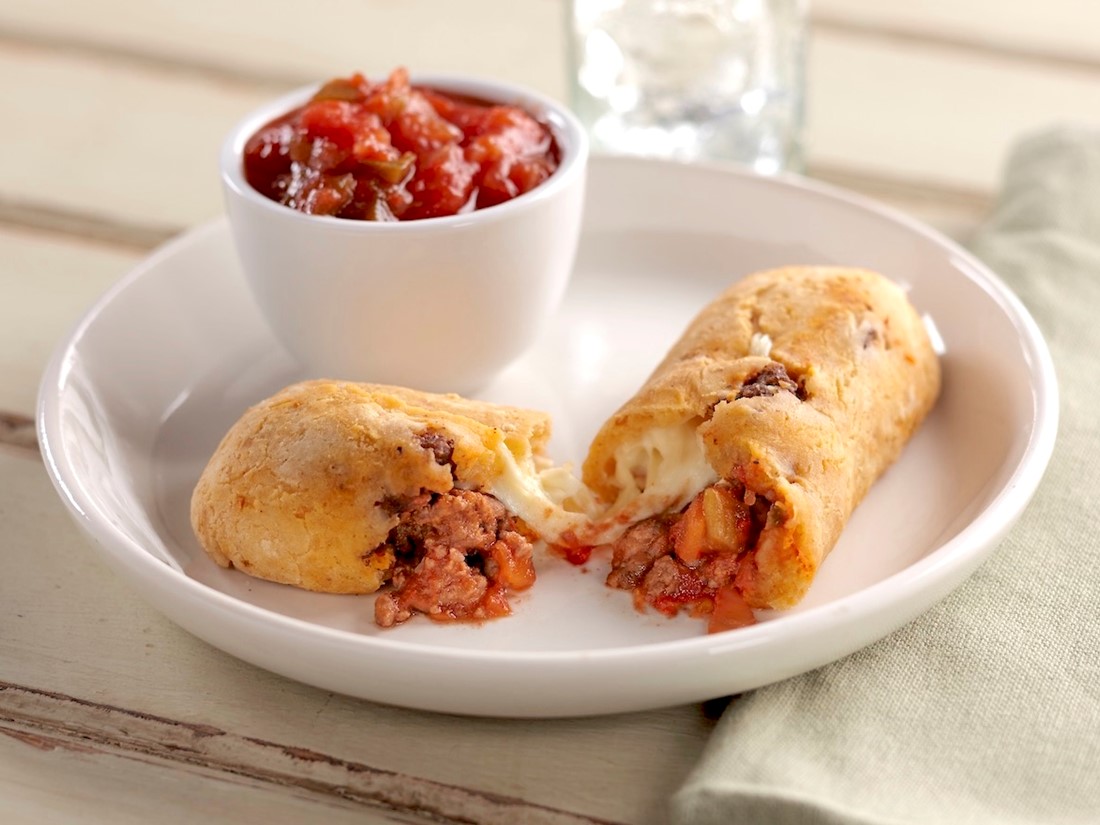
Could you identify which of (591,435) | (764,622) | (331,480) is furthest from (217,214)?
(764,622)

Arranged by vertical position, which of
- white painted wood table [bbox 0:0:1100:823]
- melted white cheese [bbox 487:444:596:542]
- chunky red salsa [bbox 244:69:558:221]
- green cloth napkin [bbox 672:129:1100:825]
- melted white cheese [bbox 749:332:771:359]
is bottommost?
white painted wood table [bbox 0:0:1100:823]

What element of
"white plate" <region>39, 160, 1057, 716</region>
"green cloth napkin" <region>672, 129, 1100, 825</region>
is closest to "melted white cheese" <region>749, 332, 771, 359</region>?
"white plate" <region>39, 160, 1057, 716</region>

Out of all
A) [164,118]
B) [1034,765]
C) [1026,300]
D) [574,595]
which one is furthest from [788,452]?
[164,118]

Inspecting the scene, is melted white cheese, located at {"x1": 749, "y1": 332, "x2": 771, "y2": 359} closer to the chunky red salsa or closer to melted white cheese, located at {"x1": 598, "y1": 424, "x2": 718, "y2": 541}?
melted white cheese, located at {"x1": 598, "y1": 424, "x2": 718, "y2": 541}

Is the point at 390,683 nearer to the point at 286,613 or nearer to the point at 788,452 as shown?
the point at 286,613

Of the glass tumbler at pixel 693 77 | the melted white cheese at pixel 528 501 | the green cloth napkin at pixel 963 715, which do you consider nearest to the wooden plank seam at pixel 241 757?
the green cloth napkin at pixel 963 715

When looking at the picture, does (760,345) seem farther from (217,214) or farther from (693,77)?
(217,214)

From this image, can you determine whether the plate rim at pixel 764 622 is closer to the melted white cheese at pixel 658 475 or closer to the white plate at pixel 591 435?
the white plate at pixel 591 435
